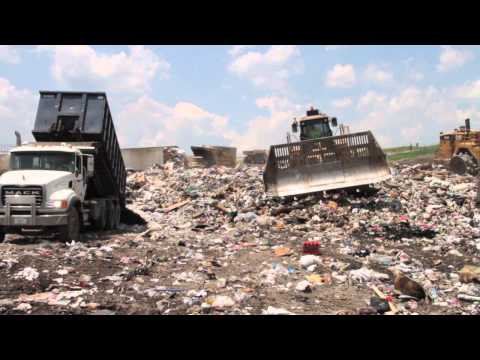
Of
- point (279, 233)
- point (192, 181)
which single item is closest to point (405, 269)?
point (279, 233)

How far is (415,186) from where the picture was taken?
12.6 metres

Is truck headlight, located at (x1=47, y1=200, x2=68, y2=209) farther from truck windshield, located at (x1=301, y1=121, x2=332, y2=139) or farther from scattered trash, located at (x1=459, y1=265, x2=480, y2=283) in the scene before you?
truck windshield, located at (x1=301, y1=121, x2=332, y2=139)

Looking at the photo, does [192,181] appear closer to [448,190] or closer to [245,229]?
[245,229]

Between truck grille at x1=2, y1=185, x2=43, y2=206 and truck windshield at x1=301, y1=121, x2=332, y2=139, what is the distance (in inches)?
315

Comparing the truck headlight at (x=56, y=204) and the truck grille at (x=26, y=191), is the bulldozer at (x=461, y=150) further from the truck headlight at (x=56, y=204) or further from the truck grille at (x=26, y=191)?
the truck grille at (x=26, y=191)

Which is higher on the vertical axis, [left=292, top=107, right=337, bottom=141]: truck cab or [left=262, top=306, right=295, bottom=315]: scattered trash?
[left=292, top=107, right=337, bottom=141]: truck cab

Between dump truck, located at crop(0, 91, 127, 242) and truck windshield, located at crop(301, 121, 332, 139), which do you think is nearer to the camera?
dump truck, located at crop(0, 91, 127, 242)

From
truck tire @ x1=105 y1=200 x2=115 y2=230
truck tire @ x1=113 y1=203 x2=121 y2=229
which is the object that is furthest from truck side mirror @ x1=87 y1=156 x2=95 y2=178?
truck tire @ x1=113 y1=203 x2=121 y2=229

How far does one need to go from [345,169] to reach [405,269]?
493 cm

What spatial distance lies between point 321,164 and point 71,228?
20.1 ft

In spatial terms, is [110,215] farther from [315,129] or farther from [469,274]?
[469,274]

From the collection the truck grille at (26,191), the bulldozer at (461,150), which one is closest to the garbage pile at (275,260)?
the truck grille at (26,191)

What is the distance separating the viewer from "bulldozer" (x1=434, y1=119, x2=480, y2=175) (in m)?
16.1

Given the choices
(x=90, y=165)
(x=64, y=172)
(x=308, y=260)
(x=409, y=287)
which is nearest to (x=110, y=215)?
(x=90, y=165)
